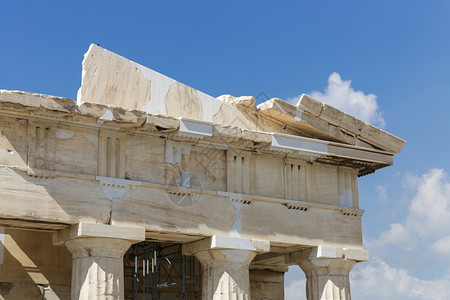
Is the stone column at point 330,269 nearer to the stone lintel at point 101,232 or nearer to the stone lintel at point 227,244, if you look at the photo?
the stone lintel at point 227,244

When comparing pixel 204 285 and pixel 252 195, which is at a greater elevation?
pixel 252 195

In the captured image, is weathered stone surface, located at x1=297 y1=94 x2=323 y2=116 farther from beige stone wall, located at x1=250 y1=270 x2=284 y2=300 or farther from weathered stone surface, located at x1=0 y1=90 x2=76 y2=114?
beige stone wall, located at x1=250 y1=270 x2=284 y2=300

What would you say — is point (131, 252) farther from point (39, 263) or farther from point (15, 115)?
point (15, 115)

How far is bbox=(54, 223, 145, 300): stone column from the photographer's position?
43.3 feet

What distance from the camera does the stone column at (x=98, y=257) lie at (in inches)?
520

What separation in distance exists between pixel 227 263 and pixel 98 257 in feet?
Result: 9.03

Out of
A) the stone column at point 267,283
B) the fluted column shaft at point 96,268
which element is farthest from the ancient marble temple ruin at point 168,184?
the stone column at point 267,283

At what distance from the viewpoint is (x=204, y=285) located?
15156mm

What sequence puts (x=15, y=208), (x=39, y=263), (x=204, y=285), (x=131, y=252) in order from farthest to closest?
(x=131, y=252) < (x=39, y=263) < (x=204, y=285) < (x=15, y=208)

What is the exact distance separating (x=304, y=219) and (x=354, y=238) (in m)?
1.41

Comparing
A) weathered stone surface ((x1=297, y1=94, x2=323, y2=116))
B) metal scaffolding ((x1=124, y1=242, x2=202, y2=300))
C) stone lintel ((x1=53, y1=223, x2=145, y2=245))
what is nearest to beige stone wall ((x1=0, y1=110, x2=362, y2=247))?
stone lintel ((x1=53, y1=223, x2=145, y2=245))

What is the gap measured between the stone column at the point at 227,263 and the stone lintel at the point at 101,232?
1.66 meters

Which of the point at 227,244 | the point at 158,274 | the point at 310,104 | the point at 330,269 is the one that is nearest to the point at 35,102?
the point at 227,244

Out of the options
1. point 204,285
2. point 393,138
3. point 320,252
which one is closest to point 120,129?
point 204,285
